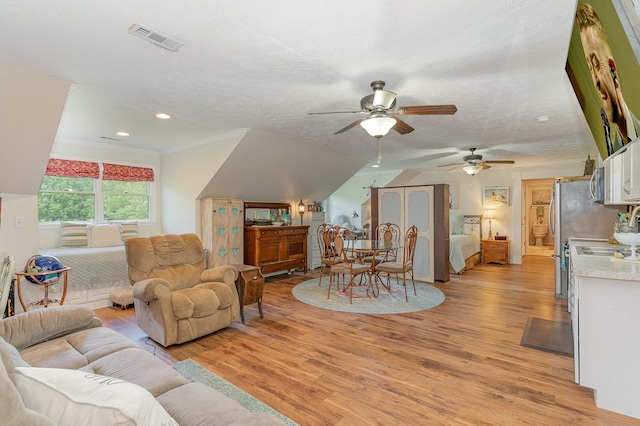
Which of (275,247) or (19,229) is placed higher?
(19,229)

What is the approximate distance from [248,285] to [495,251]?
651 centimetres

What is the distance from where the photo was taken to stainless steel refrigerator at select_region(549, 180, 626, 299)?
4355 mm

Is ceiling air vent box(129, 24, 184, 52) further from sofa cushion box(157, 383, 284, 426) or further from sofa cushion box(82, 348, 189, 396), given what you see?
sofa cushion box(157, 383, 284, 426)

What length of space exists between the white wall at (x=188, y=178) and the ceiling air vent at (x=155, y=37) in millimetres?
2227

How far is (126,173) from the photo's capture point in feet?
18.0

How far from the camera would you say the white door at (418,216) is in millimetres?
5895

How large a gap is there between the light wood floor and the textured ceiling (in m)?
2.47

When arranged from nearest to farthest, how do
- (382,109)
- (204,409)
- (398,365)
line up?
(204,409), (398,365), (382,109)

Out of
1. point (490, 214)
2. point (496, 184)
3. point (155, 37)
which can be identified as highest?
point (155, 37)

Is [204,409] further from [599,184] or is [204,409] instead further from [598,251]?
[599,184]

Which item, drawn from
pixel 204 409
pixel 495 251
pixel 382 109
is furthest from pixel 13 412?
pixel 495 251

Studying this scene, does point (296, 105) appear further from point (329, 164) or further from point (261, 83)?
point (329, 164)

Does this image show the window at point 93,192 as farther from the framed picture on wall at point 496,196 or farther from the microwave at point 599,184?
the framed picture on wall at point 496,196

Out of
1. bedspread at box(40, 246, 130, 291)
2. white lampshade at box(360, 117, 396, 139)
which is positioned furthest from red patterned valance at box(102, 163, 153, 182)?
white lampshade at box(360, 117, 396, 139)
